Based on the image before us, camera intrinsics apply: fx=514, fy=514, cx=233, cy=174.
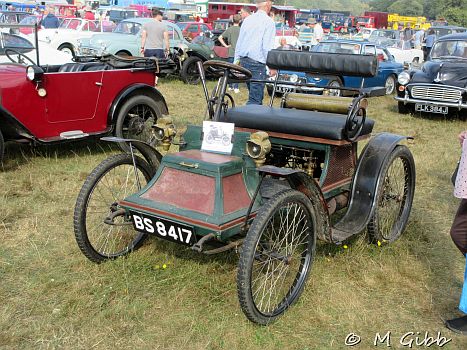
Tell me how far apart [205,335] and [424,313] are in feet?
4.59

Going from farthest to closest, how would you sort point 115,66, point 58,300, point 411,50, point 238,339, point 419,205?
point 411,50 < point 115,66 < point 419,205 < point 58,300 < point 238,339

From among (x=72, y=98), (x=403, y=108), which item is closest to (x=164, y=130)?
(x=72, y=98)

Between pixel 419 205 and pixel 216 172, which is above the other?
pixel 216 172

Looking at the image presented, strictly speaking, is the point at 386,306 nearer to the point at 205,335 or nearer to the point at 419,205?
the point at 205,335

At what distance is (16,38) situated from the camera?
6789 mm

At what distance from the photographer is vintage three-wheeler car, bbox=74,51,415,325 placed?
293 cm

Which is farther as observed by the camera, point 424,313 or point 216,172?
point 424,313

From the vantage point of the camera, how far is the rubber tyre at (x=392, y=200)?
3.88 metres

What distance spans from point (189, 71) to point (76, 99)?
307 inches

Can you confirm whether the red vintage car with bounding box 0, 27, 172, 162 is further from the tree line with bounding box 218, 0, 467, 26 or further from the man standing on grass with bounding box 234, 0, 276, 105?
the tree line with bounding box 218, 0, 467, 26

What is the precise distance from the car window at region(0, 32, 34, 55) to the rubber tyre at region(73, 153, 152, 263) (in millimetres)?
3851

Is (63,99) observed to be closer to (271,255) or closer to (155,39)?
(271,255)

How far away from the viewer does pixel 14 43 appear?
677 centimetres

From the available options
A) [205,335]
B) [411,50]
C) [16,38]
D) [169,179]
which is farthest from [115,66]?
[411,50]
